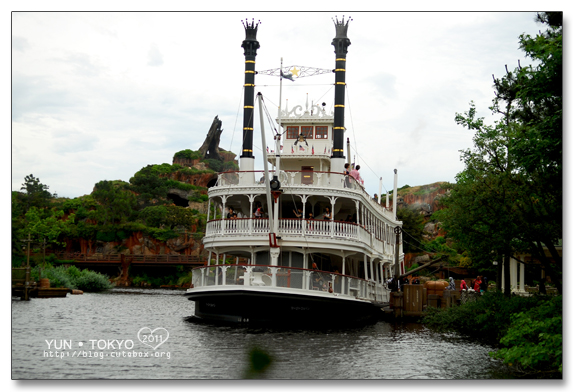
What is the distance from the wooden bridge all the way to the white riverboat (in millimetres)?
32356

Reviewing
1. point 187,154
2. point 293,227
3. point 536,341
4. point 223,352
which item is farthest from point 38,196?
point 536,341

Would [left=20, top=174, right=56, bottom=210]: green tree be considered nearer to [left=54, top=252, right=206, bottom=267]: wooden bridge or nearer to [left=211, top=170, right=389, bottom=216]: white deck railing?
[left=54, top=252, right=206, bottom=267]: wooden bridge

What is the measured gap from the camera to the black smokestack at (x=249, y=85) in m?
22.5

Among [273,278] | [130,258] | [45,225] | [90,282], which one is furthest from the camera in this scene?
[130,258]

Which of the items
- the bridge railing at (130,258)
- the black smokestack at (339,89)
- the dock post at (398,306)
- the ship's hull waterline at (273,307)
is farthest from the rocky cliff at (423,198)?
the ship's hull waterline at (273,307)

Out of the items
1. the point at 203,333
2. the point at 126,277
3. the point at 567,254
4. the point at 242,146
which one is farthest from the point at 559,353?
the point at 126,277

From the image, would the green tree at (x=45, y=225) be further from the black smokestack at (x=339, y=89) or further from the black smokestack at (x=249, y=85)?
the black smokestack at (x=339, y=89)

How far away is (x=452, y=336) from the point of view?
18.7 m

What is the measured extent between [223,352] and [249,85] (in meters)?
11.9

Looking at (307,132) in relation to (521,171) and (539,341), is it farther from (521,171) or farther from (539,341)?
Result: (539,341)

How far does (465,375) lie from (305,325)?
6741mm

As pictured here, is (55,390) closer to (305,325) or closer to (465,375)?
(465,375)

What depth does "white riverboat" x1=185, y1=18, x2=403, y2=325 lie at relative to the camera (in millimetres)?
17844

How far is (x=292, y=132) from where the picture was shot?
2552 cm
